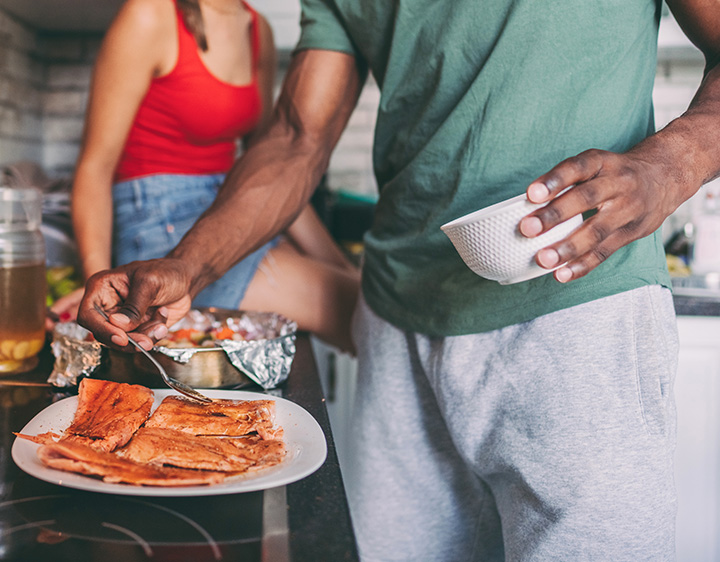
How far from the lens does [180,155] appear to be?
57.7 inches

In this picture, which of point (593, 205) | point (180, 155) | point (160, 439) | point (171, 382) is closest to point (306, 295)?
point (180, 155)

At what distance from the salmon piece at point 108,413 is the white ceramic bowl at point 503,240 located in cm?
34

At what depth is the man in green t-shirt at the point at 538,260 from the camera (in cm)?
63

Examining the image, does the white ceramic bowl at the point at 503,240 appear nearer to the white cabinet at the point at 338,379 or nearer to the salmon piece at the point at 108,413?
the salmon piece at the point at 108,413

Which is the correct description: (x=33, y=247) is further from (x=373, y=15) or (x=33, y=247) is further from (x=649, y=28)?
(x=649, y=28)

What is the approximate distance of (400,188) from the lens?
35.1 inches

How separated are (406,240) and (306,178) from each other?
0.23 m

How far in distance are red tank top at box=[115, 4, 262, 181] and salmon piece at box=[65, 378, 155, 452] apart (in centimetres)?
92

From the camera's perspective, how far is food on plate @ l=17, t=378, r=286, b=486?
48 cm

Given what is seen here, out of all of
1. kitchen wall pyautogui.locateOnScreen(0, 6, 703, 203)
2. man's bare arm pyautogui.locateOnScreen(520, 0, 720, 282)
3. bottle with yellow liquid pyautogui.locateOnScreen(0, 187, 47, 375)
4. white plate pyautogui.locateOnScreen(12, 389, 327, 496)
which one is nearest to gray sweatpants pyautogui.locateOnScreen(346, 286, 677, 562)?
man's bare arm pyautogui.locateOnScreen(520, 0, 720, 282)

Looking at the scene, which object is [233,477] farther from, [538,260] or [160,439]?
[538,260]

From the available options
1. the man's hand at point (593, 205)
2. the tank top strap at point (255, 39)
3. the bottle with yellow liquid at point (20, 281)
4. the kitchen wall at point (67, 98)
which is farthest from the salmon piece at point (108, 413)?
the kitchen wall at point (67, 98)

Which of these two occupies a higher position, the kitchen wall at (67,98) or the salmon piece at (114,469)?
the salmon piece at (114,469)

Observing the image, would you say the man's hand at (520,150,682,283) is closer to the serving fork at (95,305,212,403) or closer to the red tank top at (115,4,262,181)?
the serving fork at (95,305,212,403)
